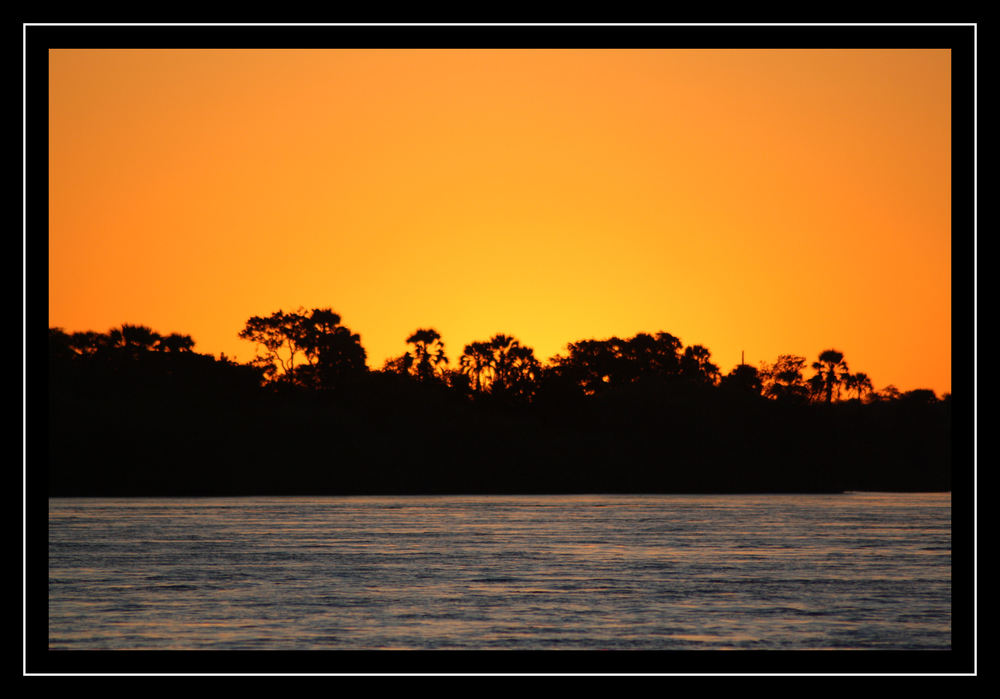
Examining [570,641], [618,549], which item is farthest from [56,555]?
[570,641]

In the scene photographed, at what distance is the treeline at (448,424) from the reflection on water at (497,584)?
129ft

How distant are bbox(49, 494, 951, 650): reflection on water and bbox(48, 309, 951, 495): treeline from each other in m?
39.4

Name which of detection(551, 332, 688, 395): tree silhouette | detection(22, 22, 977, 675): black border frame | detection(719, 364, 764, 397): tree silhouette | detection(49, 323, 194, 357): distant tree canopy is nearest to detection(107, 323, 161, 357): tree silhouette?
detection(49, 323, 194, 357): distant tree canopy

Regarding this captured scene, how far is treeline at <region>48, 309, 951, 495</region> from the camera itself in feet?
316

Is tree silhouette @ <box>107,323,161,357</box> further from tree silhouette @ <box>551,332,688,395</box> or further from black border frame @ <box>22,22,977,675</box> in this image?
black border frame @ <box>22,22,977,675</box>

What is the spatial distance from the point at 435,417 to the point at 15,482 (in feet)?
311

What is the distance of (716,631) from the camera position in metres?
22.7

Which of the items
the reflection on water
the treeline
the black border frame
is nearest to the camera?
the black border frame
